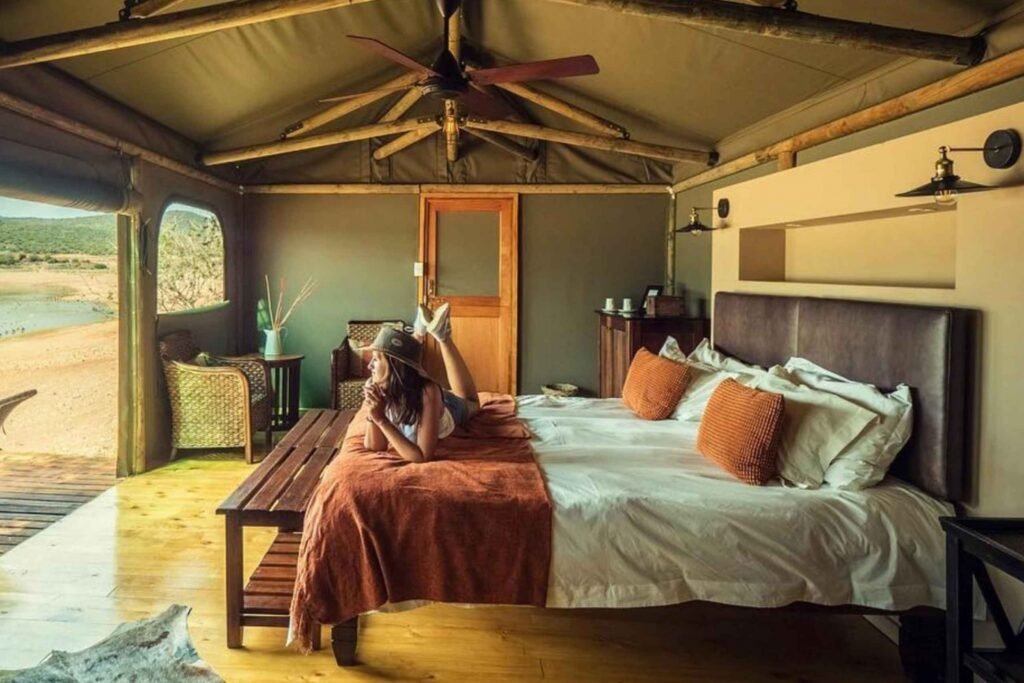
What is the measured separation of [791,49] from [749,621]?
263 centimetres

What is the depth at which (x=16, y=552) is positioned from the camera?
10.6 feet

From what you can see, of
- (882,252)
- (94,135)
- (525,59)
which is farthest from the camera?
(525,59)

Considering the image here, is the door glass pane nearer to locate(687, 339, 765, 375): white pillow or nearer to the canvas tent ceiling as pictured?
the canvas tent ceiling

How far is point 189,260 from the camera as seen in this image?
5.51 m

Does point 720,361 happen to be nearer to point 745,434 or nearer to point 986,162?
point 745,434

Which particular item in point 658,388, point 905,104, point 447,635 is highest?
point 905,104

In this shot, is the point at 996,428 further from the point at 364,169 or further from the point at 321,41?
the point at 364,169

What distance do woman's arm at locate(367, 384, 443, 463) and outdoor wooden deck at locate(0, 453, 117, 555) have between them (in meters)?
2.18

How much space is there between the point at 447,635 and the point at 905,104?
292cm

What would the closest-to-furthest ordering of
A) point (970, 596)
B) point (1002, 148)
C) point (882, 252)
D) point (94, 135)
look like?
point (970, 596) < point (1002, 148) < point (882, 252) < point (94, 135)

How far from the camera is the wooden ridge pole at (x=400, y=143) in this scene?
19.0 ft

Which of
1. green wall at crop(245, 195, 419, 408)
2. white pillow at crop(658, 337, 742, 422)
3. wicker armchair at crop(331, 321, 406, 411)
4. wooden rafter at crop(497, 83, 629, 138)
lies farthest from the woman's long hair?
green wall at crop(245, 195, 419, 408)

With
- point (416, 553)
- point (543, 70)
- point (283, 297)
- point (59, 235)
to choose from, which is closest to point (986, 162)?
point (543, 70)

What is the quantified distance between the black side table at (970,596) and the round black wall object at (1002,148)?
1.14 metres
